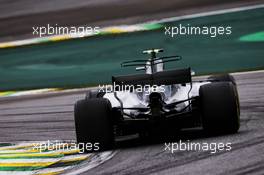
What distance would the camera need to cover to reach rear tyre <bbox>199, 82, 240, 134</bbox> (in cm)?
1045

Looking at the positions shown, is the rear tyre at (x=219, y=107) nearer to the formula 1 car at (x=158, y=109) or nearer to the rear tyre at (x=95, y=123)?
the formula 1 car at (x=158, y=109)

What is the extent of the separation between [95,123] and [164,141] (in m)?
1.05

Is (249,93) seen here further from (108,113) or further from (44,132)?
(108,113)

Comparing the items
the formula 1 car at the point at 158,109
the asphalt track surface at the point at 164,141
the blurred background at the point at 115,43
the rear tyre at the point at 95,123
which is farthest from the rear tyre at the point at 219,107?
the blurred background at the point at 115,43

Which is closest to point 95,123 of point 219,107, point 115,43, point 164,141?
point 164,141

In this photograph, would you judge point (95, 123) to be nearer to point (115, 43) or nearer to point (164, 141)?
point (164, 141)

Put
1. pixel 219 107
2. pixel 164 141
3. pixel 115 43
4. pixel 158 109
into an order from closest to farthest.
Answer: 1. pixel 219 107
2. pixel 158 109
3. pixel 164 141
4. pixel 115 43

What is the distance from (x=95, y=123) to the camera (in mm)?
10531

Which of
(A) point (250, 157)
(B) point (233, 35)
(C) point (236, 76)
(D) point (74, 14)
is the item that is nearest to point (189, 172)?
(A) point (250, 157)

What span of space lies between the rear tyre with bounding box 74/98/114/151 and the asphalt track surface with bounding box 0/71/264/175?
268 mm

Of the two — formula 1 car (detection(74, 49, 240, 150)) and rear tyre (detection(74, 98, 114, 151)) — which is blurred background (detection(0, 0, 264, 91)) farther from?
rear tyre (detection(74, 98, 114, 151))

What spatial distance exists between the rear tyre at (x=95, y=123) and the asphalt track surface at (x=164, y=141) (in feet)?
0.88

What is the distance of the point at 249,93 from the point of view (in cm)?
1545

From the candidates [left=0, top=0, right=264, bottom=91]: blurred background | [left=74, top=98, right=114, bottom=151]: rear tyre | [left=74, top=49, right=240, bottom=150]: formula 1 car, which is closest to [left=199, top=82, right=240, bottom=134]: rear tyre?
[left=74, top=49, right=240, bottom=150]: formula 1 car
